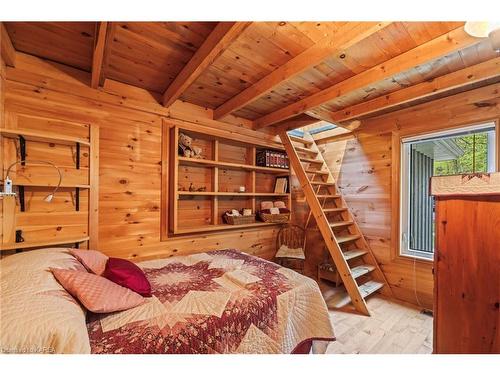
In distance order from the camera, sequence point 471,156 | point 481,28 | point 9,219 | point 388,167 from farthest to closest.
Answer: point 388,167, point 471,156, point 9,219, point 481,28

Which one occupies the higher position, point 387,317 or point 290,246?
point 290,246

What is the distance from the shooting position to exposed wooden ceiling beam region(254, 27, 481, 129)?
136 centimetres

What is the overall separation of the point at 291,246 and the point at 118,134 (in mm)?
2540

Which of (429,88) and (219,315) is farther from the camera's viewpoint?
(429,88)

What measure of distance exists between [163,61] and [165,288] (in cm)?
168

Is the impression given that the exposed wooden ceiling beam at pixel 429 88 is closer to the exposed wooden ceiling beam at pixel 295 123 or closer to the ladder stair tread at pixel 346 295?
the exposed wooden ceiling beam at pixel 295 123

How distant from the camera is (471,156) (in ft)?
7.79

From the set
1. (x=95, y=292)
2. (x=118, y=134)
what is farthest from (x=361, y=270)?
(x=118, y=134)

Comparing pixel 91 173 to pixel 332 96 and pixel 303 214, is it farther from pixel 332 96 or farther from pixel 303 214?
pixel 303 214

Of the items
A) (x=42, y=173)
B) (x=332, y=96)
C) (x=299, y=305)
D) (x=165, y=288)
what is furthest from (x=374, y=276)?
(x=42, y=173)

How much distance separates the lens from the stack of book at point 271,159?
3084 mm

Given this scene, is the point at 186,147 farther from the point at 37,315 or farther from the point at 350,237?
the point at 350,237

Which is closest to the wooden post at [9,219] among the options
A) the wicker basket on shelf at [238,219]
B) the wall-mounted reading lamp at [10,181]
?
the wall-mounted reading lamp at [10,181]
